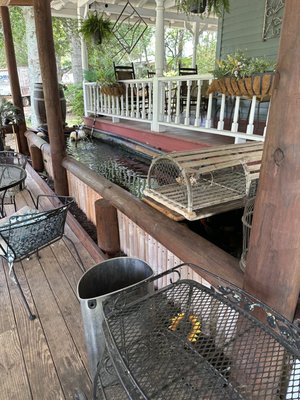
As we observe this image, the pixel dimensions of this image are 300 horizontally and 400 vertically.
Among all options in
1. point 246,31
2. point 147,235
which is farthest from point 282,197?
point 246,31

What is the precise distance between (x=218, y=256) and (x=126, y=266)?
0.49 metres

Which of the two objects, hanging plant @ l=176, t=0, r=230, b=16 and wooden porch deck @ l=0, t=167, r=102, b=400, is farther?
hanging plant @ l=176, t=0, r=230, b=16

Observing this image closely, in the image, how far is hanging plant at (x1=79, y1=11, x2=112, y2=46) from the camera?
5121mm

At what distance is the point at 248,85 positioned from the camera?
2.87m

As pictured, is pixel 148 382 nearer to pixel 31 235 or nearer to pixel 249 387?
pixel 249 387

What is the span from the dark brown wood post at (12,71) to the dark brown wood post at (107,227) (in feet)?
13.7

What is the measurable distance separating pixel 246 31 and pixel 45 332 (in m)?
5.14

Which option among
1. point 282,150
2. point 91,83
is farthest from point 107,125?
point 282,150

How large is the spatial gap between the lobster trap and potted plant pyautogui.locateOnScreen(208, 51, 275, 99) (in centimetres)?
74

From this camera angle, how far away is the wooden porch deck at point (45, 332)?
1.44 meters

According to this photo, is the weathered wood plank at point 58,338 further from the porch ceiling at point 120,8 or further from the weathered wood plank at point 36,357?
the porch ceiling at point 120,8

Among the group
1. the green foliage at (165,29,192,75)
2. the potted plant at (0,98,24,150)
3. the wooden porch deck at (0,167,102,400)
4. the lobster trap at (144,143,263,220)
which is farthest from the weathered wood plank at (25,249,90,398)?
the green foliage at (165,29,192,75)

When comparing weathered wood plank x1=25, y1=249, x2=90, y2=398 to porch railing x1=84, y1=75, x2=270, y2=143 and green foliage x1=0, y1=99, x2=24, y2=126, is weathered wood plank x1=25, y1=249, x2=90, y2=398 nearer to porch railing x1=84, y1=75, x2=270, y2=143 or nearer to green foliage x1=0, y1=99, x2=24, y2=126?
porch railing x1=84, y1=75, x2=270, y2=143

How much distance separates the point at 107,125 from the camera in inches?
244
